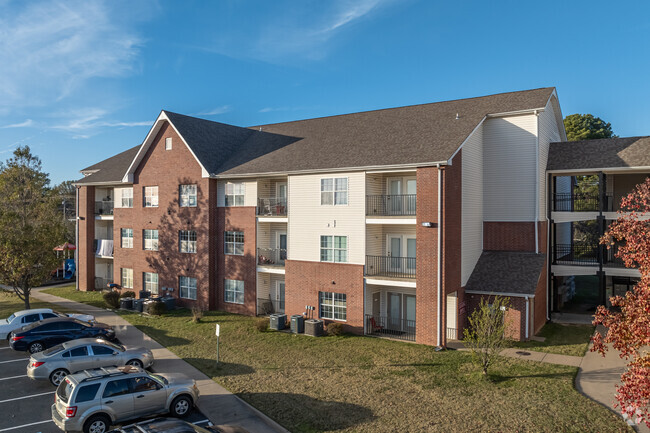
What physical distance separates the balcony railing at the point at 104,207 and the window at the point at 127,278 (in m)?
5.58

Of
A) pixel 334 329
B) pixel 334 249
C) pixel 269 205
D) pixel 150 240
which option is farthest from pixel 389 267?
pixel 150 240

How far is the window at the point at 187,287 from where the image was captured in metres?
29.7

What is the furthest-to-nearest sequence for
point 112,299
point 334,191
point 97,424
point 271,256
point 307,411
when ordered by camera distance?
point 112,299, point 271,256, point 334,191, point 307,411, point 97,424

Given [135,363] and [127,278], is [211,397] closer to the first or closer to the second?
[135,363]

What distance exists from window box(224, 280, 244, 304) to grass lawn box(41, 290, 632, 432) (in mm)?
5655

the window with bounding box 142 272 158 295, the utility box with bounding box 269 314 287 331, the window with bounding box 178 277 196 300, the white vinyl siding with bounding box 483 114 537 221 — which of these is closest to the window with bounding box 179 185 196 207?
the window with bounding box 178 277 196 300

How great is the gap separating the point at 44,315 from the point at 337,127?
19.9 meters

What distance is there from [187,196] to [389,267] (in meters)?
14.8

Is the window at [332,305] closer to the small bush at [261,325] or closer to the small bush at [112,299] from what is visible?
the small bush at [261,325]

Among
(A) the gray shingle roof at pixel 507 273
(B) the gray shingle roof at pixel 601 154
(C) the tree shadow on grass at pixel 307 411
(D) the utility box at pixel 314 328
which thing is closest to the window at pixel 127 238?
(D) the utility box at pixel 314 328

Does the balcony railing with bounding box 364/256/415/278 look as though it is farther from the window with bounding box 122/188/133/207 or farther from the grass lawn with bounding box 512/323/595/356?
the window with bounding box 122/188/133/207

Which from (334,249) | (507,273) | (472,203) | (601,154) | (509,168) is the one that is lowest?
(507,273)

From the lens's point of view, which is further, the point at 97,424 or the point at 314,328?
the point at 314,328

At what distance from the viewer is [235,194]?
93.8 feet
